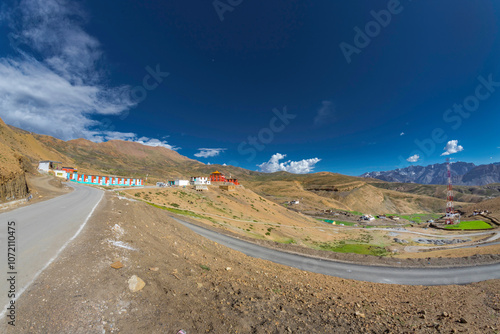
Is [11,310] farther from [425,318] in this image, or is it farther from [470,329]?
[470,329]

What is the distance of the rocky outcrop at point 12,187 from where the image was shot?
1746 centimetres

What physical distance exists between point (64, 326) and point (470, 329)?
12.5m

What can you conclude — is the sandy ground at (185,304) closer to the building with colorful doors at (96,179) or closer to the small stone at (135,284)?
the small stone at (135,284)

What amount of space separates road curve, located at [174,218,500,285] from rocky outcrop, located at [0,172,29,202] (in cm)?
2097

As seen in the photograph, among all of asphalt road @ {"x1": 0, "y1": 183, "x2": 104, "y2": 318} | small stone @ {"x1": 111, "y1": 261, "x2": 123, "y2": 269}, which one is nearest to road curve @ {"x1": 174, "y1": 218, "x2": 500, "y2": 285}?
asphalt road @ {"x1": 0, "y1": 183, "x2": 104, "y2": 318}

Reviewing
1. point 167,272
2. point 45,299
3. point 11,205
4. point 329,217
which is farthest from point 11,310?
point 329,217

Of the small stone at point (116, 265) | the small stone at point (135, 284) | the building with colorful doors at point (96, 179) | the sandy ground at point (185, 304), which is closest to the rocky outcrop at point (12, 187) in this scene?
the sandy ground at point (185, 304)

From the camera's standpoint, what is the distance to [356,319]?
281 inches

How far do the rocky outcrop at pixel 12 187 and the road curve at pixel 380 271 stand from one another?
21.0m

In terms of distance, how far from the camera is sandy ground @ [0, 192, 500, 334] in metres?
4.79

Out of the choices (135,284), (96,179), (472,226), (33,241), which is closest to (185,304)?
(135,284)

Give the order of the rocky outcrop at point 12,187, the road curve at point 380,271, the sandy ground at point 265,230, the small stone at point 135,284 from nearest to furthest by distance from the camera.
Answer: the small stone at point 135,284 < the rocky outcrop at point 12,187 < the road curve at point 380,271 < the sandy ground at point 265,230

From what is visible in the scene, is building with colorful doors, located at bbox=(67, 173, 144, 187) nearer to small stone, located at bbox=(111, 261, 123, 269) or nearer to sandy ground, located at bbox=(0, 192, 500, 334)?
sandy ground, located at bbox=(0, 192, 500, 334)

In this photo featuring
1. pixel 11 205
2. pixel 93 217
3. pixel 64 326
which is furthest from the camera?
pixel 11 205
